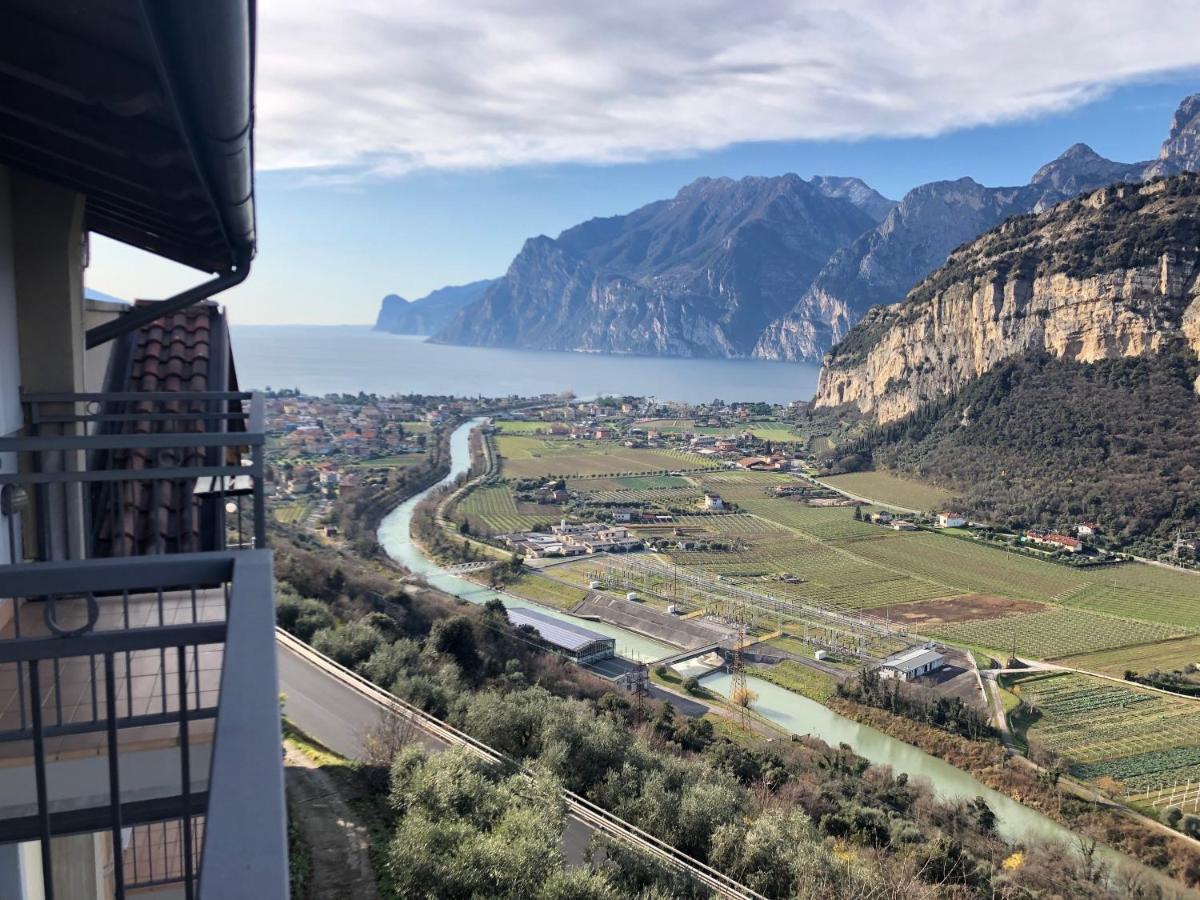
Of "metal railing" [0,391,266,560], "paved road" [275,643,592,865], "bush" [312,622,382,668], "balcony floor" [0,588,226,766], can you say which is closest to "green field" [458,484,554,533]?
"bush" [312,622,382,668]

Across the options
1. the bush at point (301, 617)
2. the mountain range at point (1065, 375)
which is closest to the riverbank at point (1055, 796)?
the bush at point (301, 617)

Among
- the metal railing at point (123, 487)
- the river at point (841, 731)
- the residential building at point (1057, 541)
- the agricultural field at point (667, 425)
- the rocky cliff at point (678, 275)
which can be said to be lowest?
the river at point (841, 731)

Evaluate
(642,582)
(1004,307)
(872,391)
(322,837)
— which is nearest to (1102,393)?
(1004,307)

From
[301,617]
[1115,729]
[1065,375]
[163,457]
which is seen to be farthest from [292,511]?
[1065,375]

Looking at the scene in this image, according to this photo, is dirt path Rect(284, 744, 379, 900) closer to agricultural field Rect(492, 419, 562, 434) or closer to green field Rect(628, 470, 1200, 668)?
green field Rect(628, 470, 1200, 668)

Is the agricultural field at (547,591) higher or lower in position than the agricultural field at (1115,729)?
Answer: higher

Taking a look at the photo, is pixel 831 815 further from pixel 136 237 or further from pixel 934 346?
pixel 934 346

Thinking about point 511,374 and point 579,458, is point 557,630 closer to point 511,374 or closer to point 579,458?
point 579,458

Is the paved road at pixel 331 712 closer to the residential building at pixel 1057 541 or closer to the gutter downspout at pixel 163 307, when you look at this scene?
the gutter downspout at pixel 163 307
